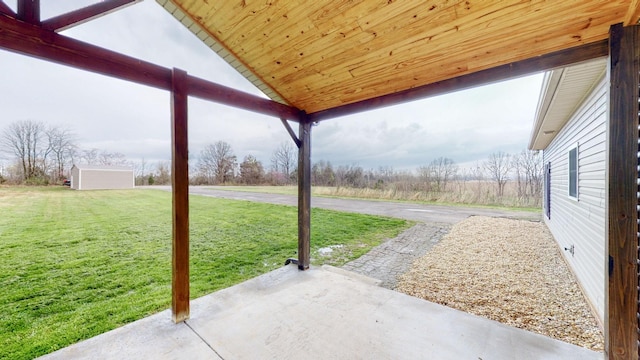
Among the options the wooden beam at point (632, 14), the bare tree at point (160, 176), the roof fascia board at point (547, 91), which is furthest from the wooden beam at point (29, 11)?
the bare tree at point (160, 176)

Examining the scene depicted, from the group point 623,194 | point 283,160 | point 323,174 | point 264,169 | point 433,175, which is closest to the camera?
point 623,194

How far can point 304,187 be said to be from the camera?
3.32 metres

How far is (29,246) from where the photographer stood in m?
4.15

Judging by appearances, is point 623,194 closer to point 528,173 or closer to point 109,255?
point 109,255

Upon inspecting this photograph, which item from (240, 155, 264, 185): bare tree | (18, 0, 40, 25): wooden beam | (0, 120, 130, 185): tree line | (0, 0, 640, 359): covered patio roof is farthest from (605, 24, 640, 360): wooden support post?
(240, 155, 264, 185): bare tree

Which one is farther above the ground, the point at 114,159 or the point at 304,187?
the point at 114,159

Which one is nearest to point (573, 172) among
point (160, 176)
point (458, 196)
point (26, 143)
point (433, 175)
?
point (458, 196)

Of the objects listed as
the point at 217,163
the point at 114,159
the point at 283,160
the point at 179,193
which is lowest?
the point at 179,193

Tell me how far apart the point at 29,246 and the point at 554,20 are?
7361 mm

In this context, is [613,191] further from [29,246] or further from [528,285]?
[29,246]

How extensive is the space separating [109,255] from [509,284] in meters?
6.14

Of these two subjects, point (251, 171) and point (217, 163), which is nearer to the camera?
point (217, 163)

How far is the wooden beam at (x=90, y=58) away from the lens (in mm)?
1380

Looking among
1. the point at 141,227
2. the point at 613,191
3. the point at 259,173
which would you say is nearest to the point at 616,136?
the point at 613,191
